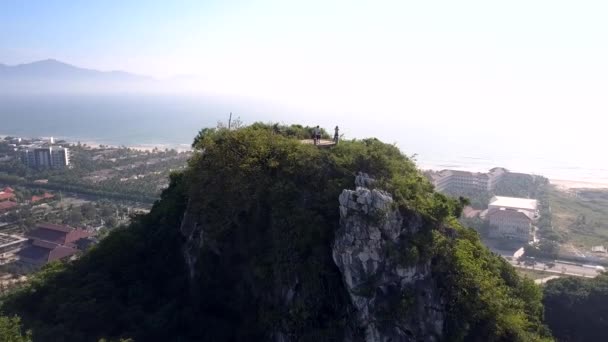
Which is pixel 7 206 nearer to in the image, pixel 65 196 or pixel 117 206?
pixel 65 196

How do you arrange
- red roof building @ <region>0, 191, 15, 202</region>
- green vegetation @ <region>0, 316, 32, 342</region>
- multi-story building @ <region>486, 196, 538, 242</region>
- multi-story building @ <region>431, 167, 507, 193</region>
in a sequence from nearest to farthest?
green vegetation @ <region>0, 316, 32, 342</region>, multi-story building @ <region>486, 196, 538, 242</region>, red roof building @ <region>0, 191, 15, 202</region>, multi-story building @ <region>431, 167, 507, 193</region>

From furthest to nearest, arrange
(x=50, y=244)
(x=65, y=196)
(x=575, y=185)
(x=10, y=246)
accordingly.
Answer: (x=575, y=185), (x=65, y=196), (x=10, y=246), (x=50, y=244)

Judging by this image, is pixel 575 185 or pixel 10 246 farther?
pixel 575 185

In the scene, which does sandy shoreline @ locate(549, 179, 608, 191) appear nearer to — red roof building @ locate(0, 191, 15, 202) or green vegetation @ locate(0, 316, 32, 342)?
green vegetation @ locate(0, 316, 32, 342)

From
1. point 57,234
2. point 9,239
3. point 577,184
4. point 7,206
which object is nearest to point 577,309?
point 57,234

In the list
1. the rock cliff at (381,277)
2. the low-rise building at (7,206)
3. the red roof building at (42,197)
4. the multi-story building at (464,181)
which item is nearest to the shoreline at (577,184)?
the multi-story building at (464,181)

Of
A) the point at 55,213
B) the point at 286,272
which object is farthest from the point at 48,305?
the point at 55,213

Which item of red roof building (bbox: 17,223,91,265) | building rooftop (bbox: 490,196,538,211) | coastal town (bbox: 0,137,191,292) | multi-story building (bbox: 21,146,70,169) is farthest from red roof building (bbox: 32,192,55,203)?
building rooftop (bbox: 490,196,538,211)
